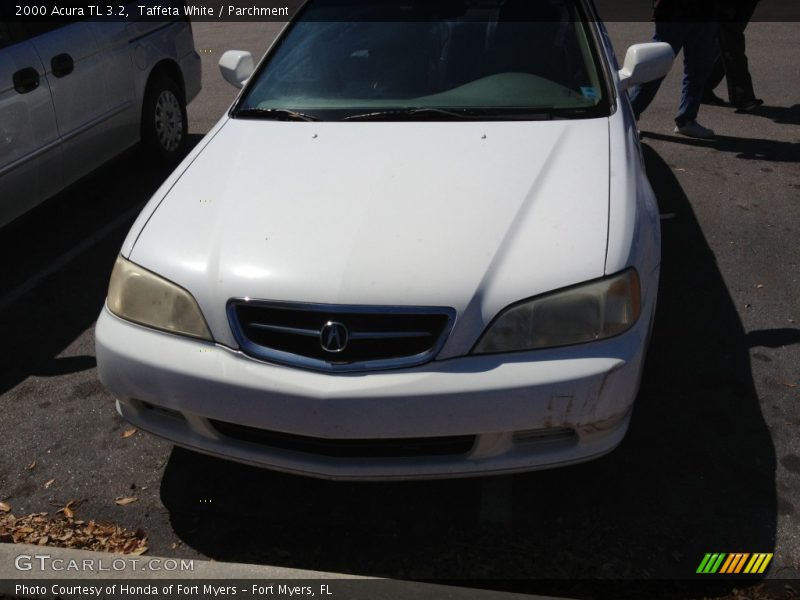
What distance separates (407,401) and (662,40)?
5.02 metres

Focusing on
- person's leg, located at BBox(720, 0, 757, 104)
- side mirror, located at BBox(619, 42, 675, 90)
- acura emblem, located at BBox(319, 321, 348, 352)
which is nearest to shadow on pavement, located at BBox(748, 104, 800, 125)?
person's leg, located at BBox(720, 0, 757, 104)

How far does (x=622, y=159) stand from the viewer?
321 cm

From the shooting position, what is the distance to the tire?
6184 millimetres

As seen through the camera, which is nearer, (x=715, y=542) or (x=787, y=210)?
(x=715, y=542)

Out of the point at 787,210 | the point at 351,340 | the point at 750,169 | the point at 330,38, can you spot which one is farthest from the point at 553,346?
the point at 750,169

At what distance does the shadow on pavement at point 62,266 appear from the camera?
4250 mm

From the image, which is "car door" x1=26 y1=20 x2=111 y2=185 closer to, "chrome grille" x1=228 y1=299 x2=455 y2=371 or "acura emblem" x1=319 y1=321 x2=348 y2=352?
"chrome grille" x1=228 y1=299 x2=455 y2=371

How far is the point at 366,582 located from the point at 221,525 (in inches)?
24.9

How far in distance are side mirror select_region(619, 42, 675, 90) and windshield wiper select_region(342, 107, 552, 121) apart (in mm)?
1098

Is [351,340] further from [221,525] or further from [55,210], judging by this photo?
[55,210]

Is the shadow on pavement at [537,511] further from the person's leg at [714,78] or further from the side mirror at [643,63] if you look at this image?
the person's leg at [714,78]

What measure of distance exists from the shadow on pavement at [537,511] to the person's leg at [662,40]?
3537mm

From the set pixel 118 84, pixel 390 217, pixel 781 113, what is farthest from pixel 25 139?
pixel 781 113

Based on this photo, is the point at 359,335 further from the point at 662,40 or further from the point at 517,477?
the point at 662,40
